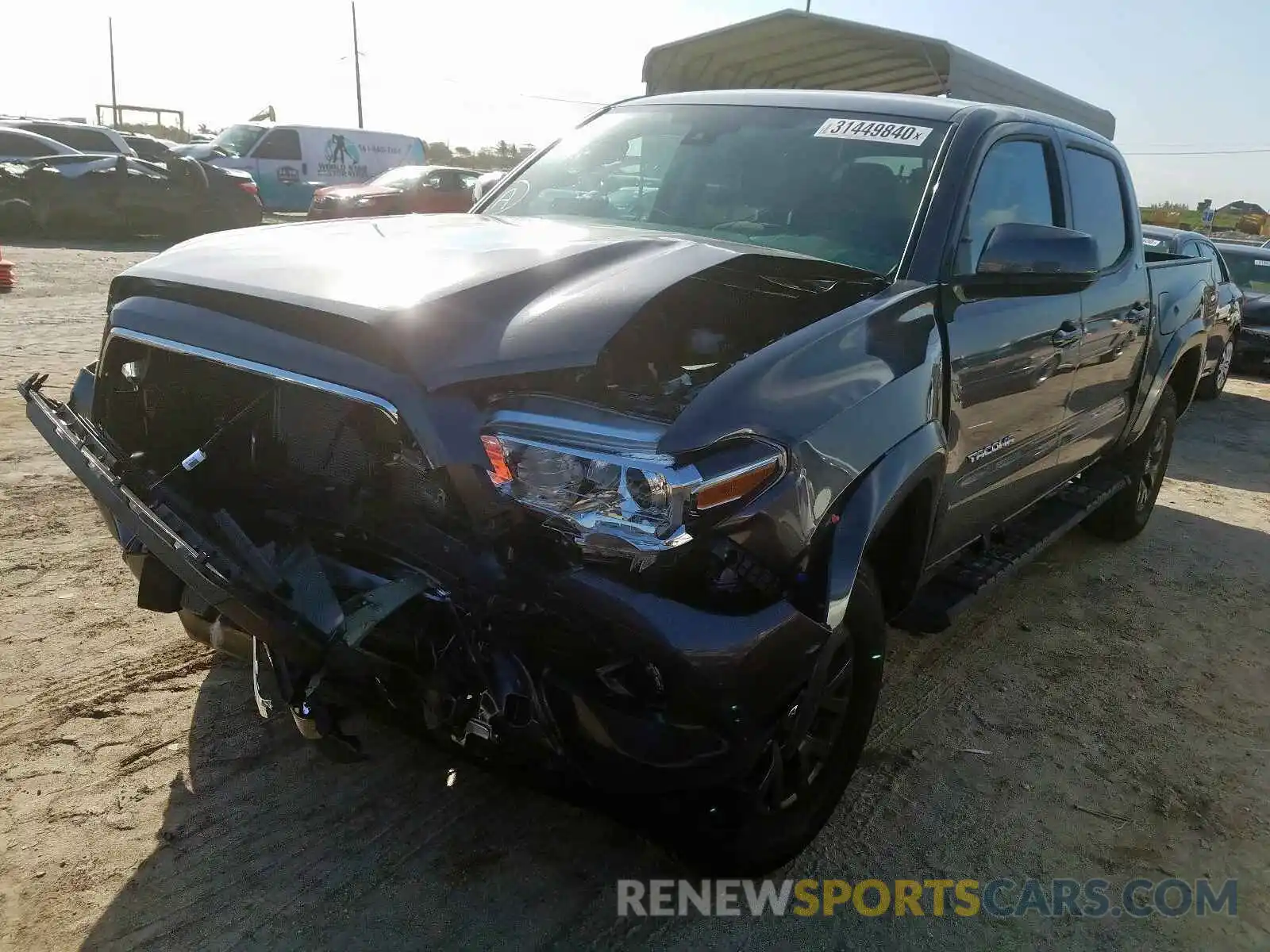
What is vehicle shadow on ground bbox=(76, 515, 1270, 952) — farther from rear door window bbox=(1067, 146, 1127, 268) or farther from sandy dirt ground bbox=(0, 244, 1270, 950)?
rear door window bbox=(1067, 146, 1127, 268)

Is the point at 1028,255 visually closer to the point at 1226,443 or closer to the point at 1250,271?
the point at 1226,443

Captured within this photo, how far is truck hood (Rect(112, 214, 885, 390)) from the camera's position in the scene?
2141mm

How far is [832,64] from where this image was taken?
360 inches

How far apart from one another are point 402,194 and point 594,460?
16287 mm

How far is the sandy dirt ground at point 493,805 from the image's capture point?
242 centimetres

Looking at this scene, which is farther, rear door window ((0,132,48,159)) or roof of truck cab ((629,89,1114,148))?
rear door window ((0,132,48,159))

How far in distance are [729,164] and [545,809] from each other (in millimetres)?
2194

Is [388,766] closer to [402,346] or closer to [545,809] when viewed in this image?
[545,809]

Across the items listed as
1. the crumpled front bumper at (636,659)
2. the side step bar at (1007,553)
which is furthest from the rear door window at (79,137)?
the crumpled front bumper at (636,659)

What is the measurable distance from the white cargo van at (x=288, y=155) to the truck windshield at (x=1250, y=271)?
17883 millimetres

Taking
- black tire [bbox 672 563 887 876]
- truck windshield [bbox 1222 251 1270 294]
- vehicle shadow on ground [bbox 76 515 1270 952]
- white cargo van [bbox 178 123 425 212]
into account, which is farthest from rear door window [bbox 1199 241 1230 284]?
white cargo van [bbox 178 123 425 212]

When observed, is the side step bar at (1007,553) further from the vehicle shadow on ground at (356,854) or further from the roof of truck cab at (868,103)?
the roof of truck cab at (868,103)

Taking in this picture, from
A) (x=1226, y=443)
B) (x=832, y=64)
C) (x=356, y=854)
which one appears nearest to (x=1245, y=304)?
(x=1226, y=443)

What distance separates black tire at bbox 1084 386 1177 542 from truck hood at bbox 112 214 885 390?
10.7 feet
